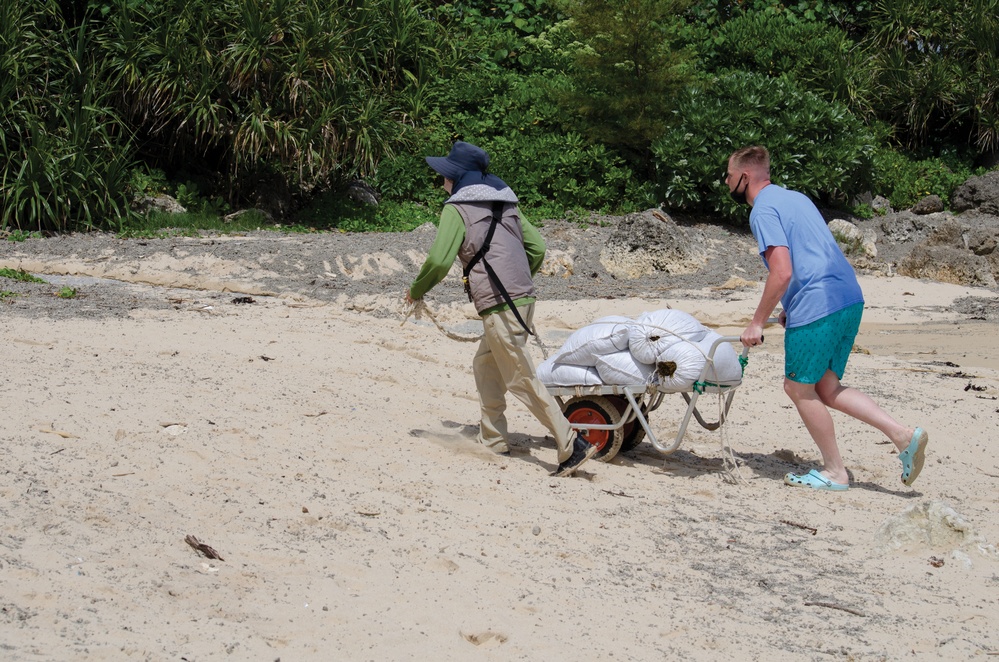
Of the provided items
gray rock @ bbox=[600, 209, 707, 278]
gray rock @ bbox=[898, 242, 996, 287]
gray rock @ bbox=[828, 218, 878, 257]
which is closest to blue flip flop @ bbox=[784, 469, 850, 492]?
gray rock @ bbox=[600, 209, 707, 278]

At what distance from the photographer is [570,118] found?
14.2 meters

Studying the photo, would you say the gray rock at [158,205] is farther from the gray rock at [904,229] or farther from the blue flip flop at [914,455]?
the blue flip flop at [914,455]

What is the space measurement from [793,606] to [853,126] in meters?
10.9

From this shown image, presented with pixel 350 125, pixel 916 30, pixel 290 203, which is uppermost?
pixel 916 30

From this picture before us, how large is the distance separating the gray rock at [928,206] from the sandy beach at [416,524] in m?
8.30

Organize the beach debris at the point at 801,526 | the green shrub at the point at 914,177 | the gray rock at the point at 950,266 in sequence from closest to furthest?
the beach debris at the point at 801,526 < the gray rock at the point at 950,266 < the green shrub at the point at 914,177

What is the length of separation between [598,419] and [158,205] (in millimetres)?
8127

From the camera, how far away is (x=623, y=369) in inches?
219

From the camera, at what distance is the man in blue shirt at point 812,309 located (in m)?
5.17

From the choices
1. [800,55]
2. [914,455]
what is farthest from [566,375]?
[800,55]

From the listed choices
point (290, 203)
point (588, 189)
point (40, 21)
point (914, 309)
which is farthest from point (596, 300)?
point (40, 21)

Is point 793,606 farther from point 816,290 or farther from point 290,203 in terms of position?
point 290,203

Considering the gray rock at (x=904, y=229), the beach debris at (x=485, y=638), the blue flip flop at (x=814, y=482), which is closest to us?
the beach debris at (x=485, y=638)

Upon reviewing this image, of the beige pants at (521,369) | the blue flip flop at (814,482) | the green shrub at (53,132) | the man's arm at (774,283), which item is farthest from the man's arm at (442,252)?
the green shrub at (53,132)
